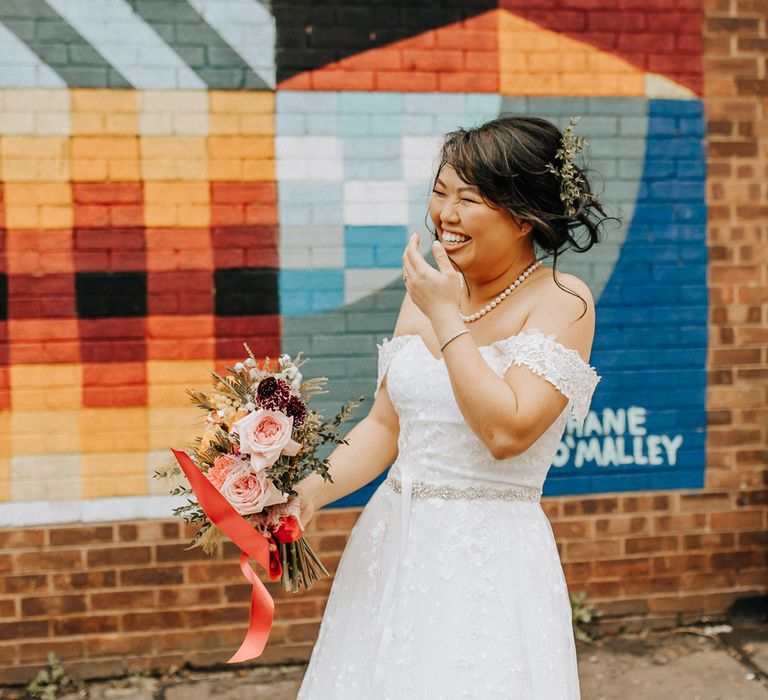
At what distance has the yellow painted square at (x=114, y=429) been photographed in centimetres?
400

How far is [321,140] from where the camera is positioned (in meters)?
4.12

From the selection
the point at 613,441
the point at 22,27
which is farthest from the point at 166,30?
the point at 613,441

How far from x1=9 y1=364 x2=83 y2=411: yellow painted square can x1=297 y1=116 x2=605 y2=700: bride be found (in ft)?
6.61

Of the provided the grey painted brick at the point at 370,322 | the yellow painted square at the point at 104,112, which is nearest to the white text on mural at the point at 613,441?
the grey painted brick at the point at 370,322

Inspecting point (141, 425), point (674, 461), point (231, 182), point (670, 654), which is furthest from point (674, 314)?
point (141, 425)

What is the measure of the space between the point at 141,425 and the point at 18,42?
1.68 metres

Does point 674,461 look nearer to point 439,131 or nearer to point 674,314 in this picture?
point 674,314

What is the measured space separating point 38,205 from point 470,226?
2.44m

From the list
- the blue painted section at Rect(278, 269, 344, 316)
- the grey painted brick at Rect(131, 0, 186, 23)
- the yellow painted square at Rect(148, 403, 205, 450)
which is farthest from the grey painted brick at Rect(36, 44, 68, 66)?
the yellow painted square at Rect(148, 403, 205, 450)

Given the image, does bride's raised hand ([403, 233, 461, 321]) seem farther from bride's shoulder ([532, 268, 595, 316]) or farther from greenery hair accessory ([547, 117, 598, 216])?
greenery hair accessory ([547, 117, 598, 216])

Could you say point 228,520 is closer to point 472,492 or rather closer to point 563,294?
point 472,492

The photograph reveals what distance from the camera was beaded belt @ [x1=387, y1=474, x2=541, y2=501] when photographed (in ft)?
7.31

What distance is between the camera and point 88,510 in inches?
159

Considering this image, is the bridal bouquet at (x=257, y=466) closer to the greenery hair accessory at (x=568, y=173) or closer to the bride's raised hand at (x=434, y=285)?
the bride's raised hand at (x=434, y=285)
